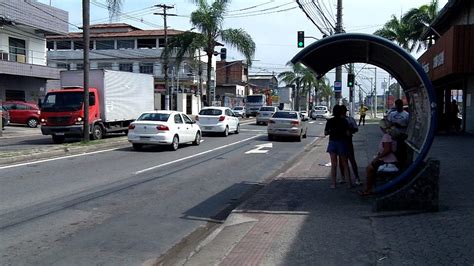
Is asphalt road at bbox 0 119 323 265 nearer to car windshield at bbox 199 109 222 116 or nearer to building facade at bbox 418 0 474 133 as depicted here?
building facade at bbox 418 0 474 133

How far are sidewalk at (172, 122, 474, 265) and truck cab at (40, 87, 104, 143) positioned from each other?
14.3m

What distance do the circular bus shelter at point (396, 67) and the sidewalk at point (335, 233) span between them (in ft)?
2.96

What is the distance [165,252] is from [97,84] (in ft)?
62.1

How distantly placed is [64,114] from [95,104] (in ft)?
5.42

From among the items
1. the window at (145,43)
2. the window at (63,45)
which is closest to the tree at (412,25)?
the window at (145,43)

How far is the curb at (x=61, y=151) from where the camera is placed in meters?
15.4

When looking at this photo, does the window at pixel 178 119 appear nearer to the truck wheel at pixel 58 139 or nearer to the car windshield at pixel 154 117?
the car windshield at pixel 154 117

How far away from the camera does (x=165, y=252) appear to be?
21.6 ft

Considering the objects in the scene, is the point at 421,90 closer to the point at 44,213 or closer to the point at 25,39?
the point at 44,213

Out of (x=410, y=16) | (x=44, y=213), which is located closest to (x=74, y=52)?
(x=410, y=16)

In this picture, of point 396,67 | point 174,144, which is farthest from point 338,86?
point 396,67

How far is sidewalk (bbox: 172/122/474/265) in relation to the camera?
5.75 meters

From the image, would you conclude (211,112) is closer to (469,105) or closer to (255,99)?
(469,105)

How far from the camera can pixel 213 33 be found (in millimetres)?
40000
